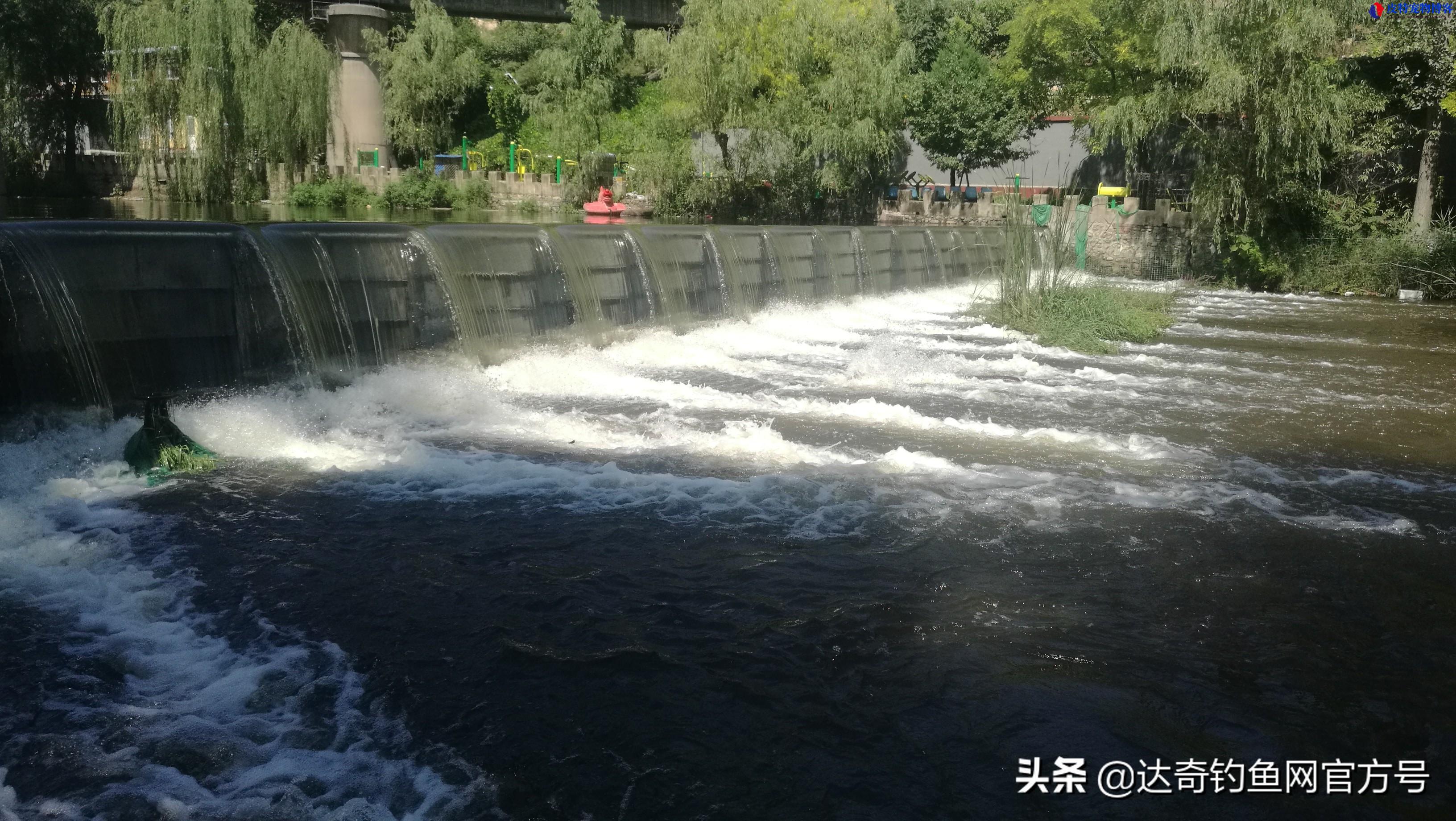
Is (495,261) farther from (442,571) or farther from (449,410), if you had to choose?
(442,571)

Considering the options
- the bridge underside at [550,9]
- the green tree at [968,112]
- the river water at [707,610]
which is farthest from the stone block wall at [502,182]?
the river water at [707,610]

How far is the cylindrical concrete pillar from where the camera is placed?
125 ft

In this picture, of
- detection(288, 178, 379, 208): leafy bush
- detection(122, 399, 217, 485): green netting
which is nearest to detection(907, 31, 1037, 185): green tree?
detection(288, 178, 379, 208): leafy bush

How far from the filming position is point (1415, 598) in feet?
17.2

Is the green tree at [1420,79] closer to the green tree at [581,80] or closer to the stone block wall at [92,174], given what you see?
the green tree at [581,80]

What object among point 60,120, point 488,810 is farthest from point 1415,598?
point 60,120

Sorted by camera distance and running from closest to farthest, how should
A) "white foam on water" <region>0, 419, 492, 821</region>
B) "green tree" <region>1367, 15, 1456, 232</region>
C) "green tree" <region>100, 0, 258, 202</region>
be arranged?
1. "white foam on water" <region>0, 419, 492, 821</region>
2. "green tree" <region>1367, 15, 1456, 232</region>
3. "green tree" <region>100, 0, 258, 202</region>

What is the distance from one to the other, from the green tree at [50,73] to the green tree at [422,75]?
11.2m

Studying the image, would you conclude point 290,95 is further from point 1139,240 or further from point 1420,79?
point 1420,79

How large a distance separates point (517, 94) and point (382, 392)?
41.2 meters

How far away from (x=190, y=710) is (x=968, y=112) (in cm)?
3625

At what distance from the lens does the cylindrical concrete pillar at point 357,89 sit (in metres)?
38.2

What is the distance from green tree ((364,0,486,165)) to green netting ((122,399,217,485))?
34.8 meters

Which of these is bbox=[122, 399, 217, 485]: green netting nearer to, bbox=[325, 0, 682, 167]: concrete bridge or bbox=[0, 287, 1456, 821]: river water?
bbox=[0, 287, 1456, 821]: river water
